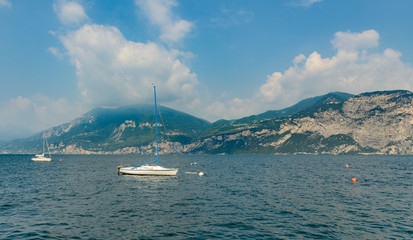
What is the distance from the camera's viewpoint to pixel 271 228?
2617 cm

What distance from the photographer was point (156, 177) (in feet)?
253

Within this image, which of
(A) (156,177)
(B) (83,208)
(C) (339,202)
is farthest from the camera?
(A) (156,177)

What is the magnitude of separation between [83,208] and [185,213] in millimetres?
15581

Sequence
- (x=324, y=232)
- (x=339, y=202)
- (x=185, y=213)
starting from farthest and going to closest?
(x=339, y=202) < (x=185, y=213) < (x=324, y=232)

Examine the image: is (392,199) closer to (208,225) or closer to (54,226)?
(208,225)

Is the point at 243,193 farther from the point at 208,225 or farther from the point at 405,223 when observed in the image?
the point at 405,223

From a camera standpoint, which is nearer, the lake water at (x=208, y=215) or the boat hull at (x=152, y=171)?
the lake water at (x=208, y=215)

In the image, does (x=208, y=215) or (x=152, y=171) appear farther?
(x=152, y=171)

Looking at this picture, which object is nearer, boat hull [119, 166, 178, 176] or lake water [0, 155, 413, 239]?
lake water [0, 155, 413, 239]

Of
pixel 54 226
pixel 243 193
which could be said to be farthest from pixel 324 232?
pixel 54 226

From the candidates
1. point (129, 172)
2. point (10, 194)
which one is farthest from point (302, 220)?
point (129, 172)

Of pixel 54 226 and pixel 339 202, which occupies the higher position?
pixel 54 226

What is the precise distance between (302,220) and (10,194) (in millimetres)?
53601

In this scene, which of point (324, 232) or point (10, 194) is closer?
point (324, 232)
